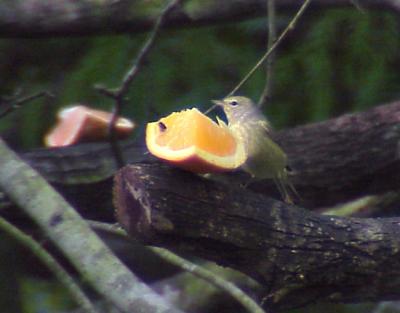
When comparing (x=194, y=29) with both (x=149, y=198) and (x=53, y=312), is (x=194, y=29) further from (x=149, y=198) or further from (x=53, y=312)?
(x=149, y=198)

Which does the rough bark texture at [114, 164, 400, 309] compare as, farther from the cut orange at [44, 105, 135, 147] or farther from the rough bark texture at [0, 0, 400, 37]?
the rough bark texture at [0, 0, 400, 37]

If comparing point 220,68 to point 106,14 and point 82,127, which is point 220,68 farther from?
point 82,127

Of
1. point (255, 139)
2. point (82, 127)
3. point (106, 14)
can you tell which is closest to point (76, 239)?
point (255, 139)

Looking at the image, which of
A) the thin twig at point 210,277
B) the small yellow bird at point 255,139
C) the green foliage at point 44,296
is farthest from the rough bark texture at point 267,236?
the green foliage at point 44,296

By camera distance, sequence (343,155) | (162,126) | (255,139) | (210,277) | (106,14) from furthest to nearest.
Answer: (343,155) → (106,14) → (255,139) → (210,277) → (162,126)

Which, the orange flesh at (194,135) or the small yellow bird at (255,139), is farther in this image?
the small yellow bird at (255,139)

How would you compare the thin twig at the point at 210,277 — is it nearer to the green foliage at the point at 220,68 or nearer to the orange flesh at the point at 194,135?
the orange flesh at the point at 194,135
